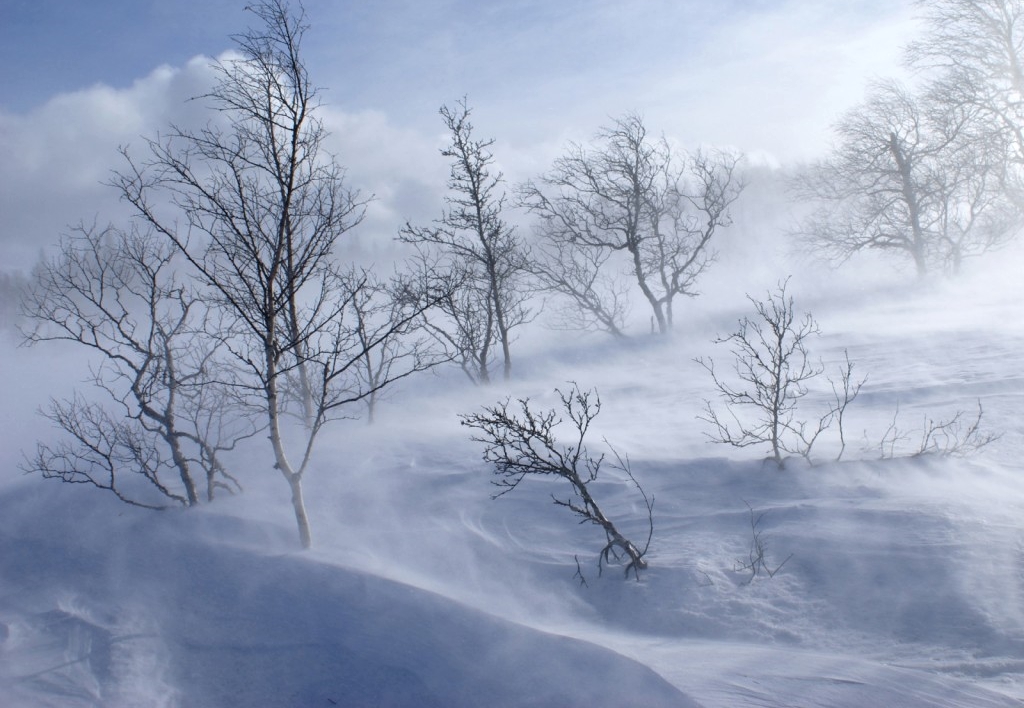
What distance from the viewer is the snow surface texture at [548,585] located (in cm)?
451

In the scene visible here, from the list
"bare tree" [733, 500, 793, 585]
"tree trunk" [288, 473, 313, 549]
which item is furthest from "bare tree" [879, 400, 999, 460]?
"tree trunk" [288, 473, 313, 549]

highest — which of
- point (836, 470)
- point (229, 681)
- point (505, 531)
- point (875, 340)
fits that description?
point (875, 340)

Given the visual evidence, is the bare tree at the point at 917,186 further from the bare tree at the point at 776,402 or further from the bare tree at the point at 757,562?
the bare tree at the point at 757,562

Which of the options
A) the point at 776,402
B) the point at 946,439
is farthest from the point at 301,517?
the point at 946,439

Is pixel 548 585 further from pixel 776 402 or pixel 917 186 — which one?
pixel 917 186

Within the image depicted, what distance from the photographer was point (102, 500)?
9891 mm

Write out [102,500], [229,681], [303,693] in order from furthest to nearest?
[102,500]
[229,681]
[303,693]

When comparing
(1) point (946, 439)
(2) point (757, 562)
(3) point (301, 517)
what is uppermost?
(1) point (946, 439)

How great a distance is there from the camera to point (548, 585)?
6.30 m

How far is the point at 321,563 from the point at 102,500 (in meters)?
5.47

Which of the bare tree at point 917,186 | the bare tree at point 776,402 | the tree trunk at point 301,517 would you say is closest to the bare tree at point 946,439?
the bare tree at point 776,402

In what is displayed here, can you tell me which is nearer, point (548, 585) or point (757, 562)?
point (757, 562)

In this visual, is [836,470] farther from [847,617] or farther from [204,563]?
[204,563]

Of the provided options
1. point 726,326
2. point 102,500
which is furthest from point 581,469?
point 726,326
